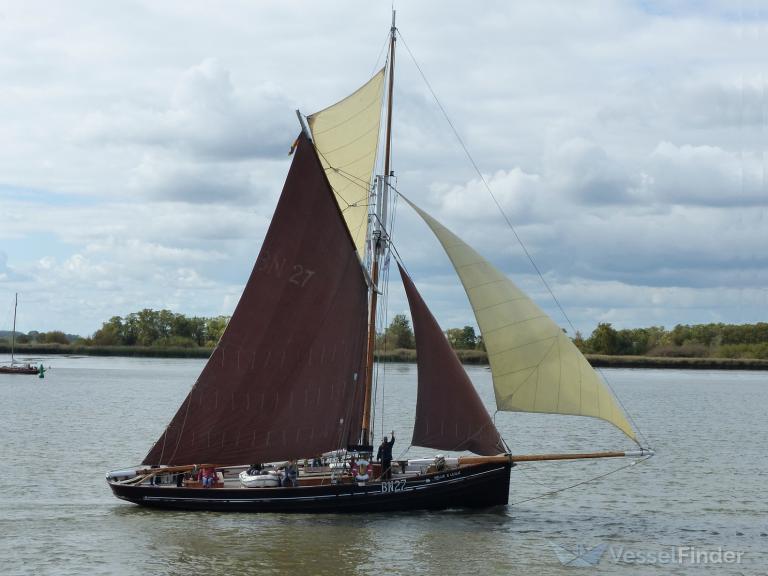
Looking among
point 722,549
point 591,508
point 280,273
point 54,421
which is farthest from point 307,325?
point 54,421

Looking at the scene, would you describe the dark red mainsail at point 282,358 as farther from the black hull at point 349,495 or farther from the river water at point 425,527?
the river water at point 425,527

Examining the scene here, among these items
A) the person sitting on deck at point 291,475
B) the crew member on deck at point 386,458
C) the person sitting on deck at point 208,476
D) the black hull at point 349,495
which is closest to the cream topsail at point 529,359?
the black hull at point 349,495

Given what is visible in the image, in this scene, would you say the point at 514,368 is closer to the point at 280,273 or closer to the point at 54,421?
the point at 280,273

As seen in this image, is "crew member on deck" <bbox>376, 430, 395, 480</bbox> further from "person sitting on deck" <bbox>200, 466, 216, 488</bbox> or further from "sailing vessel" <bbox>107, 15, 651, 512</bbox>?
"person sitting on deck" <bbox>200, 466, 216, 488</bbox>

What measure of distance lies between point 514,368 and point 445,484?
15.2 feet

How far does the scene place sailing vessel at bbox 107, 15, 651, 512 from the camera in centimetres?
3466

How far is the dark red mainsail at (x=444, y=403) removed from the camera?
35.4m

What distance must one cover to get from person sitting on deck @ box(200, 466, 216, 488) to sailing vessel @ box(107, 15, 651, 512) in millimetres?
108

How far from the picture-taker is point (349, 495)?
114 feet

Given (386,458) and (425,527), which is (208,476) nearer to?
(386,458)

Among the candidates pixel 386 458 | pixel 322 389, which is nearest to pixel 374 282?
pixel 322 389

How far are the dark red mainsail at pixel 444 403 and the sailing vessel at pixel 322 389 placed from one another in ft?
0.15

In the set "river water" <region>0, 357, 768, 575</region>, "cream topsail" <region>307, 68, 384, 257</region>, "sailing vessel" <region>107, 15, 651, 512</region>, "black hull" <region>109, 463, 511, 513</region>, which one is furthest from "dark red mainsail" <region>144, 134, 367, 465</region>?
"river water" <region>0, 357, 768, 575</region>

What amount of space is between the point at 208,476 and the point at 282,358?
462 cm
